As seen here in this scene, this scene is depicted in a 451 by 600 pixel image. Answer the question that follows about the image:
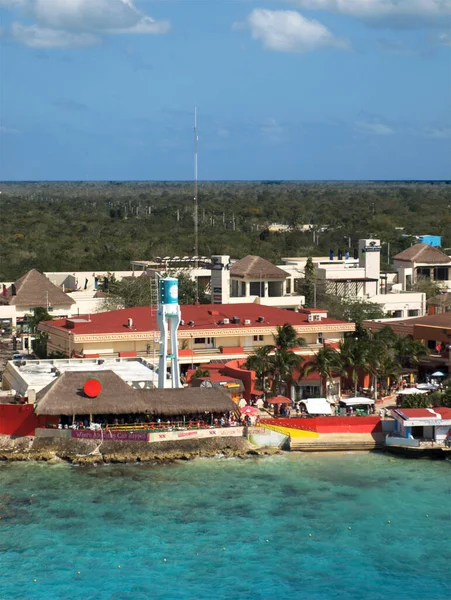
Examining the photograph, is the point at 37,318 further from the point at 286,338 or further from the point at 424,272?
the point at 424,272

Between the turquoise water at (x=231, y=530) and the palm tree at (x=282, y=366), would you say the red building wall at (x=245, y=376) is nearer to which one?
the palm tree at (x=282, y=366)

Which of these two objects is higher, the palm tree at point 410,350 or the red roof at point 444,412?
the palm tree at point 410,350

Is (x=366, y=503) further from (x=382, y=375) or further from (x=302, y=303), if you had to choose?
(x=302, y=303)

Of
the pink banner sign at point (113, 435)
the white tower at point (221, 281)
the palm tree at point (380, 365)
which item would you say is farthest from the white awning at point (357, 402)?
the white tower at point (221, 281)

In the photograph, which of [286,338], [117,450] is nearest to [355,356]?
[286,338]

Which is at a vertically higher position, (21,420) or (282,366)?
(282,366)

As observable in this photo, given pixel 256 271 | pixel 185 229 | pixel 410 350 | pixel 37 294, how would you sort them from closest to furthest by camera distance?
pixel 410 350, pixel 37 294, pixel 256 271, pixel 185 229

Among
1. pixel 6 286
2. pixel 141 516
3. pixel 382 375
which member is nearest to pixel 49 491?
pixel 141 516

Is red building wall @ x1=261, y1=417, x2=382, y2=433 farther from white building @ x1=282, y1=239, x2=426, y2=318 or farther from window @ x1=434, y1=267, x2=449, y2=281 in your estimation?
window @ x1=434, y1=267, x2=449, y2=281
